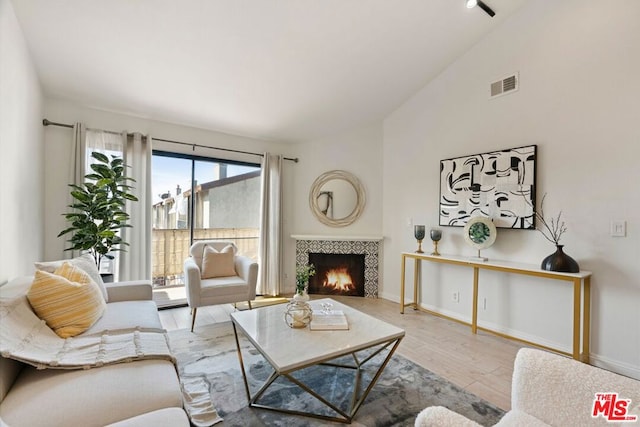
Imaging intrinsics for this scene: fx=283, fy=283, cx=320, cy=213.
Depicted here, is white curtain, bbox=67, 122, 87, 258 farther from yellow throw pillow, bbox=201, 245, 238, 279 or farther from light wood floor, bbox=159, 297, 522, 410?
light wood floor, bbox=159, 297, 522, 410

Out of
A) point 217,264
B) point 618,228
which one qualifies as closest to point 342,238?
point 217,264

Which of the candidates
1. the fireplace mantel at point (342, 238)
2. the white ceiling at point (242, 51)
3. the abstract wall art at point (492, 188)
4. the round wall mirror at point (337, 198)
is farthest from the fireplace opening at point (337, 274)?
the white ceiling at point (242, 51)

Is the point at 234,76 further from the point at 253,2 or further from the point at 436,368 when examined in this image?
the point at 436,368

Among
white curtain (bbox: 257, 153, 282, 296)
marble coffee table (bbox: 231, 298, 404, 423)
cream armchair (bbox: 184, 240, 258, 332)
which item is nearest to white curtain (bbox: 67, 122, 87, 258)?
cream armchair (bbox: 184, 240, 258, 332)

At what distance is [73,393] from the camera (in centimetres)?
112

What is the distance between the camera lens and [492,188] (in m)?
2.95

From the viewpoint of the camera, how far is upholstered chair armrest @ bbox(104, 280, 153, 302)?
2.38 meters

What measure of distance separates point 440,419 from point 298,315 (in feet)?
3.72

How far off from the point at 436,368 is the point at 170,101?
3691 mm

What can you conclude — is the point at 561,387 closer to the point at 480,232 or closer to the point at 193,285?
the point at 480,232

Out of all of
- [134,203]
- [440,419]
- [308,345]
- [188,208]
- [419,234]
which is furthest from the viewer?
[188,208]

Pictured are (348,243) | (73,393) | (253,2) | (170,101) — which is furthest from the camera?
(348,243)

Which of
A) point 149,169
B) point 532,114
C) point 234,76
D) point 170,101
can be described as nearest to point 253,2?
point 234,76

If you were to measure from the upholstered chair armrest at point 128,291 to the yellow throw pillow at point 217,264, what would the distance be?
82 centimetres
